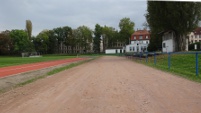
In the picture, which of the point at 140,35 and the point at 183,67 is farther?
the point at 140,35

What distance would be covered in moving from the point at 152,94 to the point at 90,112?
8.53 ft

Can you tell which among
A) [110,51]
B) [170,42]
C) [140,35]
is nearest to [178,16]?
[170,42]

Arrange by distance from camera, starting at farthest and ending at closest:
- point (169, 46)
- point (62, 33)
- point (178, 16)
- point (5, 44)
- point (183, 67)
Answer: point (62, 33) → point (5, 44) → point (169, 46) → point (178, 16) → point (183, 67)

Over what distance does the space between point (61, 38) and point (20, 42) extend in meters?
23.5

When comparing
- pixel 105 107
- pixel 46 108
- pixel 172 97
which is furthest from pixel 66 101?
pixel 172 97

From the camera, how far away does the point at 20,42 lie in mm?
106688

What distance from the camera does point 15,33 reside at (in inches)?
4395

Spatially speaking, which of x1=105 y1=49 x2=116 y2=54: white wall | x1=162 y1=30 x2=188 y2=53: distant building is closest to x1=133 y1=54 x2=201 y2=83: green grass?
x1=162 y1=30 x2=188 y2=53: distant building

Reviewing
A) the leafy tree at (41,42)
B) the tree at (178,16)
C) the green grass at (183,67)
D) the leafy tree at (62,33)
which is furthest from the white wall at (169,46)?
the leafy tree at (41,42)

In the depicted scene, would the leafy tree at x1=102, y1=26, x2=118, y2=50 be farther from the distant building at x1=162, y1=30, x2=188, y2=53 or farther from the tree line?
the distant building at x1=162, y1=30, x2=188, y2=53

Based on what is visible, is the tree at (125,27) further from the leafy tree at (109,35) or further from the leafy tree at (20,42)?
the leafy tree at (20,42)

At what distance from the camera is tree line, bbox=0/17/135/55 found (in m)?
105

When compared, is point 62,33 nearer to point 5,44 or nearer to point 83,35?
point 83,35

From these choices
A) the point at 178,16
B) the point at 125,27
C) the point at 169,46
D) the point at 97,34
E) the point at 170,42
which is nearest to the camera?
the point at 178,16
